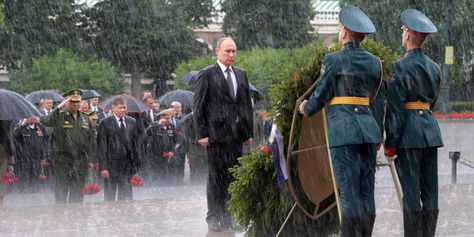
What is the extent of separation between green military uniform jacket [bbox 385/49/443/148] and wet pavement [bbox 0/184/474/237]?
60.0 inches

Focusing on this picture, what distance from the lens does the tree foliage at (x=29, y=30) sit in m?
49.4

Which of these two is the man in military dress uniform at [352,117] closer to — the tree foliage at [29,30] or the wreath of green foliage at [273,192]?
the wreath of green foliage at [273,192]

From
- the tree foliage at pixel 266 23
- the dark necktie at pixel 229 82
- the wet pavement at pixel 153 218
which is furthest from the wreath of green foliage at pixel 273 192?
the tree foliage at pixel 266 23

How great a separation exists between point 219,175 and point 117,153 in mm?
3995

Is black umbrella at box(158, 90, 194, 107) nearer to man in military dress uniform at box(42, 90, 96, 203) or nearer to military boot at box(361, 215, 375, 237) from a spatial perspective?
man in military dress uniform at box(42, 90, 96, 203)

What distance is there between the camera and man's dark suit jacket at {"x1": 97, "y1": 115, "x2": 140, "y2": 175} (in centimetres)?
1392

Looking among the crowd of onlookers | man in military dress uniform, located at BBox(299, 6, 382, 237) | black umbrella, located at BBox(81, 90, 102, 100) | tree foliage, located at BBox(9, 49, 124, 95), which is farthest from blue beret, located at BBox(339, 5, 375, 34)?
tree foliage, located at BBox(9, 49, 124, 95)

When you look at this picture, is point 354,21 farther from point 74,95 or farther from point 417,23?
point 74,95


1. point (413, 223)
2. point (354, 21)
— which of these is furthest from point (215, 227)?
point (354, 21)

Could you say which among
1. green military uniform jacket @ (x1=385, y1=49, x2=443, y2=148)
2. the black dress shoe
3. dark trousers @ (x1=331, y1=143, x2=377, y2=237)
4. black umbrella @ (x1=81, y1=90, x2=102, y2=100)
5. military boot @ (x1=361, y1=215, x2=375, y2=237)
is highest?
green military uniform jacket @ (x1=385, y1=49, x2=443, y2=148)

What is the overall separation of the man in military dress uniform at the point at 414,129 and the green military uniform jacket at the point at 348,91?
2.06 ft

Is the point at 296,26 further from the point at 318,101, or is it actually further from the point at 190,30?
the point at 318,101

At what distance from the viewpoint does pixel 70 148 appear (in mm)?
13547

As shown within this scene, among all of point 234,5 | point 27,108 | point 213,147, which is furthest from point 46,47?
point 213,147
